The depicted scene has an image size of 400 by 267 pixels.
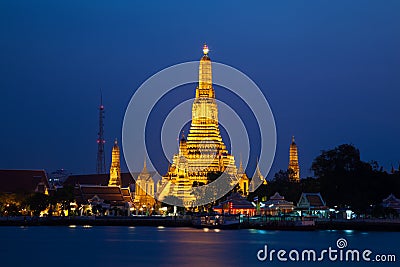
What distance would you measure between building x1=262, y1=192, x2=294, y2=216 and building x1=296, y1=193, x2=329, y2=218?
2751 millimetres

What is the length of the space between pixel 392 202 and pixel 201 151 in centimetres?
3903

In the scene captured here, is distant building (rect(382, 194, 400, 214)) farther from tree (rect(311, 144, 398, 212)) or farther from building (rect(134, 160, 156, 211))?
building (rect(134, 160, 156, 211))

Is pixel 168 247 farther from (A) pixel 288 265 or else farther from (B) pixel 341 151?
(B) pixel 341 151

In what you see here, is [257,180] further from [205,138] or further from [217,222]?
[217,222]

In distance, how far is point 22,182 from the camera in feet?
361

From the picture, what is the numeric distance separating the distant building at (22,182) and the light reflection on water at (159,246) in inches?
1069

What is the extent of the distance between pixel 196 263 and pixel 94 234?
2712 cm

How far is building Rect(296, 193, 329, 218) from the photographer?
88.1m

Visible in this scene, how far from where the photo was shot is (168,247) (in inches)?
2502

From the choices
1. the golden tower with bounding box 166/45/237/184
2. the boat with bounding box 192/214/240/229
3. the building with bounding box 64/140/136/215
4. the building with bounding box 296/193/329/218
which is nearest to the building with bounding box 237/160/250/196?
the golden tower with bounding box 166/45/237/184

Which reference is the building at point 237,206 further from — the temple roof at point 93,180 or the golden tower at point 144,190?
the temple roof at point 93,180

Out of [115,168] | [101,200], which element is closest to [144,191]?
[115,168]

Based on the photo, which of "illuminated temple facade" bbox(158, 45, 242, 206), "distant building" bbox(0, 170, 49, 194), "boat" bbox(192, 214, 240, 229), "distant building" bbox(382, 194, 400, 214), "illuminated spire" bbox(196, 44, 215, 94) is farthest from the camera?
"illuminated spire" bbox(196, 44, 215, 94)

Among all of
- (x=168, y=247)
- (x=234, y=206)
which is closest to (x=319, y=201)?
(x=234, y=206)
